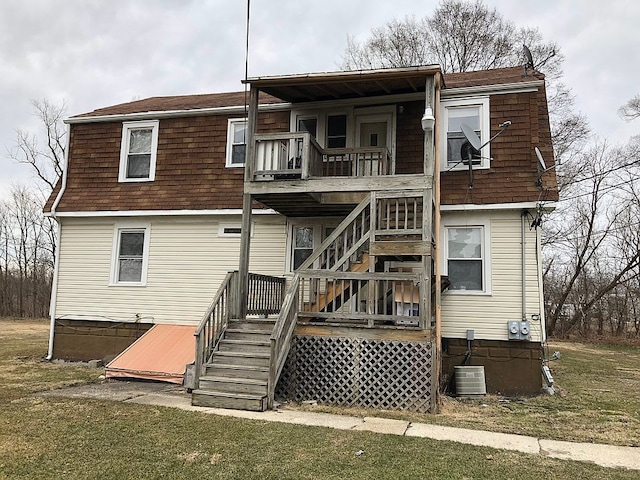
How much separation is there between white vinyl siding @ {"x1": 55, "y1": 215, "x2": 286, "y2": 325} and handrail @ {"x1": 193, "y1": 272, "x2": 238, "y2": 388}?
2.46 m

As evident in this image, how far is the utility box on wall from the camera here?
9.83m

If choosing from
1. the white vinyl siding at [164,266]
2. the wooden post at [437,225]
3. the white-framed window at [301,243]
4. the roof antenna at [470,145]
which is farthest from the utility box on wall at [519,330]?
the white vinyl siding at [164,266]

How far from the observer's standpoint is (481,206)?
10227 millimetres

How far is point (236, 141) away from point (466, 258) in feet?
19.1

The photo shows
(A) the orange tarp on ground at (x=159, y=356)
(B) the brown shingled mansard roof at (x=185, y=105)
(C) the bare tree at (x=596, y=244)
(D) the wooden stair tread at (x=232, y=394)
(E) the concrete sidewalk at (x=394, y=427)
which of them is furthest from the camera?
(C) the bare tree at (x=596, y=244)

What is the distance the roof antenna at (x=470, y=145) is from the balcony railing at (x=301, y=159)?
149 centimetres

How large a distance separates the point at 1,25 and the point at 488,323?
1476cm

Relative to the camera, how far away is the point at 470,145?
10.2 meters

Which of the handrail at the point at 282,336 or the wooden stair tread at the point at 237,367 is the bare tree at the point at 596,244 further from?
the wooden stair tread at the point at 237,367

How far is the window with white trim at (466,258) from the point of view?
10.4m

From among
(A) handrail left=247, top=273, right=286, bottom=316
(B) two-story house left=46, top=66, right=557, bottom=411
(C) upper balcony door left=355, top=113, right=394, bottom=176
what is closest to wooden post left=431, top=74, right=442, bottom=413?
(B) two-story house left=46, top=66, right=557, bottom=411

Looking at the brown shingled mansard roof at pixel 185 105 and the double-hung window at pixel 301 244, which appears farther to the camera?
the brown shingled mansard roof at pixel 185 105

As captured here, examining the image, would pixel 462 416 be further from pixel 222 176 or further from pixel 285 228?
pixel 222 176

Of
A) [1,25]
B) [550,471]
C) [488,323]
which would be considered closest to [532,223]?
[488,323]
